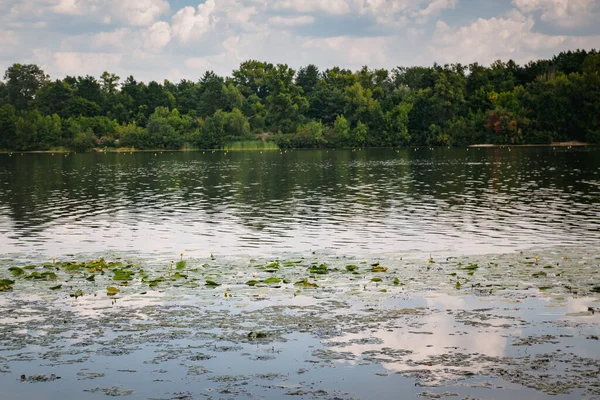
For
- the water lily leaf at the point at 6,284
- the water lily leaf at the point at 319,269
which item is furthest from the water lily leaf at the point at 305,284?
the water lily leaf at the point at 6,284

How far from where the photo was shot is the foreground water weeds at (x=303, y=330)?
14516 mm

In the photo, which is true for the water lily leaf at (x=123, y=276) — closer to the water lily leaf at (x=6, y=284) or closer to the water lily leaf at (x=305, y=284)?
the water lily leaf at (x=6, y=284)

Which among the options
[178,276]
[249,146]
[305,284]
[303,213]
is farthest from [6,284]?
[249,146]

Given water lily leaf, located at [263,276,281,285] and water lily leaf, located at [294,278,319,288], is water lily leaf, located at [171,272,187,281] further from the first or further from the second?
water lily leaf, located at [294,278,319,288]

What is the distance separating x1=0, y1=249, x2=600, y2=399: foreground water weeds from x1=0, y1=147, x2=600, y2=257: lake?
5.92m

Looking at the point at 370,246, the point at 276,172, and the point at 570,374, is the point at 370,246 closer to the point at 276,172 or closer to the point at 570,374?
the point at 570,374

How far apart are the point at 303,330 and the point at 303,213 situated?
27247 millimetres

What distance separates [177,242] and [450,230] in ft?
44.5

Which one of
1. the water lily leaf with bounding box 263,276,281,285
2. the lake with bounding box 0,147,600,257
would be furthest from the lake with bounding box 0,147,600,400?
the lake with bounding box 0,147,600,257

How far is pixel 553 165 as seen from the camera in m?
91.1

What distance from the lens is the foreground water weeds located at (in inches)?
571

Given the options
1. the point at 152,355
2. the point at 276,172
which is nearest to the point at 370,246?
the point at 152,355

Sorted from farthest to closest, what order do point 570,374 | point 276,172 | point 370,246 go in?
point 276,172 < point 370,246 < point 570,374

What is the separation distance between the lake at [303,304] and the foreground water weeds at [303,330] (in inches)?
2.3
